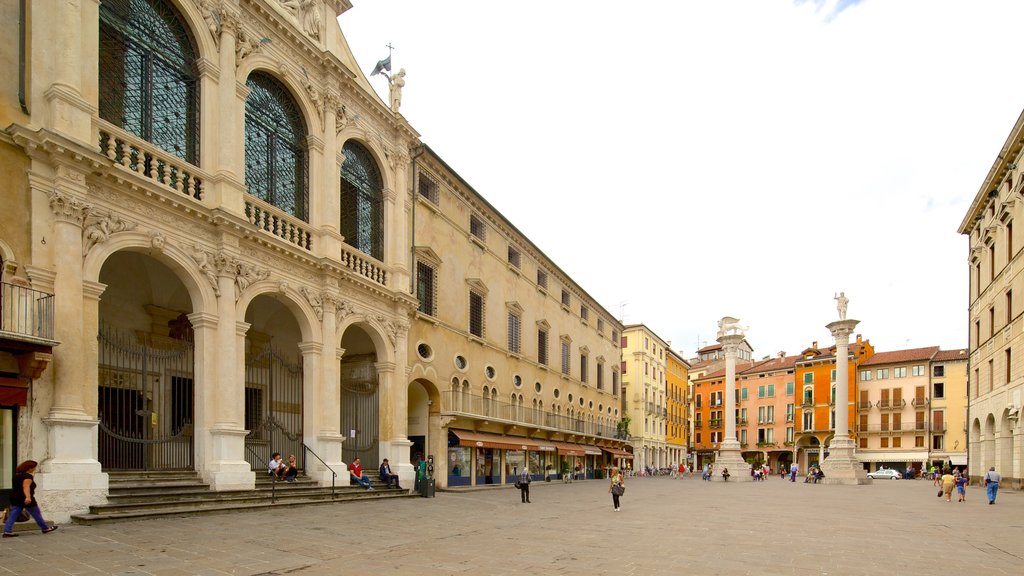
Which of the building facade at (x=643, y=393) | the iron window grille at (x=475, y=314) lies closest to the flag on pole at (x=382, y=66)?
the iron window grille at (x=475, y=314)

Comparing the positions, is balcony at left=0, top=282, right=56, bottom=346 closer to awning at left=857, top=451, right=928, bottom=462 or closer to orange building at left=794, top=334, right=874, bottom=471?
awning at left=857, top=451, right=928, bottom=462

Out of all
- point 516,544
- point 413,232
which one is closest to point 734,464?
point 413,232

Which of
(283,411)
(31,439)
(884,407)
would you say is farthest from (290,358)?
(884,407)

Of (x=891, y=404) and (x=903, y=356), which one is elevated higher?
(x=903, y=356)

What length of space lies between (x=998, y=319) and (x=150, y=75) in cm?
3630

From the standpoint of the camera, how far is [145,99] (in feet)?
53.8

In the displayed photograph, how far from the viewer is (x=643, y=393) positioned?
68.8 meters

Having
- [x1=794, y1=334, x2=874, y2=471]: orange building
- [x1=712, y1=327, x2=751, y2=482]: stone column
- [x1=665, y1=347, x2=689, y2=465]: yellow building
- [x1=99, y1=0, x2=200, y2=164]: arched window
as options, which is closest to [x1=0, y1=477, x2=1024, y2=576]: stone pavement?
[x1=99, y1=0, x2=200, y2=164]: arched window

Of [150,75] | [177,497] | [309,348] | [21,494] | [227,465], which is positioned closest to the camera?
[21,494]

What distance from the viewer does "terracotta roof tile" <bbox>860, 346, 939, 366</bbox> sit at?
243 feet

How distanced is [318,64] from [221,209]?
6808 mm

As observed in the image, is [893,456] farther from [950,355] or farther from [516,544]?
[516,544]

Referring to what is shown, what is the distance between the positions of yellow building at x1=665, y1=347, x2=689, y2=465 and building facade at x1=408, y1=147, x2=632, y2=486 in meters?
32.7

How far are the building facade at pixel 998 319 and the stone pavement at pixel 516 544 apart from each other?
50.4ft
